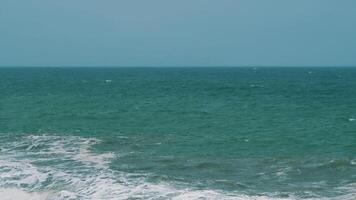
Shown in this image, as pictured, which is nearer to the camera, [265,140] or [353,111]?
[265,140]

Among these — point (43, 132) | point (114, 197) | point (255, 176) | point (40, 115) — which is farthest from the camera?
point (40, 115)

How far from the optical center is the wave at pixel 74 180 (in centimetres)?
1841

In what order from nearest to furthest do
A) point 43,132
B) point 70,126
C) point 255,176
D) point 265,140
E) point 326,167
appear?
1. point 255,176
2. point 326,167
3. point 265,140
4. point 43,132
5. point 70,126

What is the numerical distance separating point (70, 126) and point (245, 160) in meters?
17.0

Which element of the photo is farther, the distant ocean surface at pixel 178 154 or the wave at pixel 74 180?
the distant ocean surface at pixel 178 154

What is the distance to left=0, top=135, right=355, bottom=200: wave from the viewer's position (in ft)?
60.4

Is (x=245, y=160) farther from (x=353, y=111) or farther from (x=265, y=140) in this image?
(x=353, y=111)

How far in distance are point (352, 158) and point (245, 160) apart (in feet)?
16.7

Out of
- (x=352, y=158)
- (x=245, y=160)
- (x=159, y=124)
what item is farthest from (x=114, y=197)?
(x=159, y=124)

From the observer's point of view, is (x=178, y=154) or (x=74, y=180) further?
(x=178, y=154)

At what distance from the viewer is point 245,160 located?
24.8 metres

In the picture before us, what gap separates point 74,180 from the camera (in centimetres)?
2058

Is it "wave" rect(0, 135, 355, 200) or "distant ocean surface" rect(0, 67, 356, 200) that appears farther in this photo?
"distant ocean surface" rect(0, 67, 356, 200)

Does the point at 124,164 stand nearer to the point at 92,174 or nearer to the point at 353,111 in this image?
the point at 92,174
